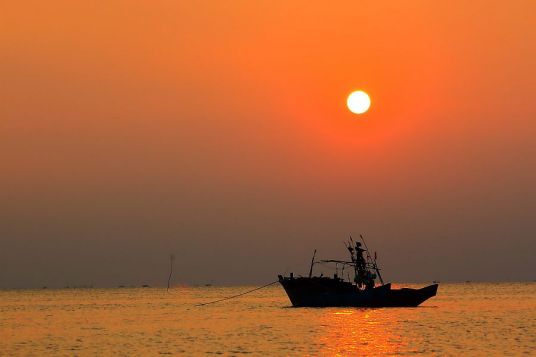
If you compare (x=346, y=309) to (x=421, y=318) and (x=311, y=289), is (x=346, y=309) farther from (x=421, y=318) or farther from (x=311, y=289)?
(x=421, y=318)

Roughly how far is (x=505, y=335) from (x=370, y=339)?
14641 millimetres

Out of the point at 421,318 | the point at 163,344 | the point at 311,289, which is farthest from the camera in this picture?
the point at 311,289

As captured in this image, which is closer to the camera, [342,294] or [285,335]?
[285,335]

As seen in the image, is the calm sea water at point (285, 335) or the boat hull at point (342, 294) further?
the boat hull at point (342, 294)

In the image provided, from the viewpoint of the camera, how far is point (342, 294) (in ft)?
455

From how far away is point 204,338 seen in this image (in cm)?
9531

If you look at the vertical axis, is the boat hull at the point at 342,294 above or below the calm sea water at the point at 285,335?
above

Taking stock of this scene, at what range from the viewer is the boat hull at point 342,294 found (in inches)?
5428

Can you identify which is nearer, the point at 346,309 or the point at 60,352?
the point at 60,352

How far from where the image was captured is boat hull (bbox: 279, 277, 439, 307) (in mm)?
137875

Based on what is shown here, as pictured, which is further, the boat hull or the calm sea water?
the boat hull

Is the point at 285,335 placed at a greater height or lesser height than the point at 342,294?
lesser

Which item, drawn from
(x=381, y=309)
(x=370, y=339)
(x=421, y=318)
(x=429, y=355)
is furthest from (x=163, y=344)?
(x=381, y=309)

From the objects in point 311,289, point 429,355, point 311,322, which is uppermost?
point 311,289
